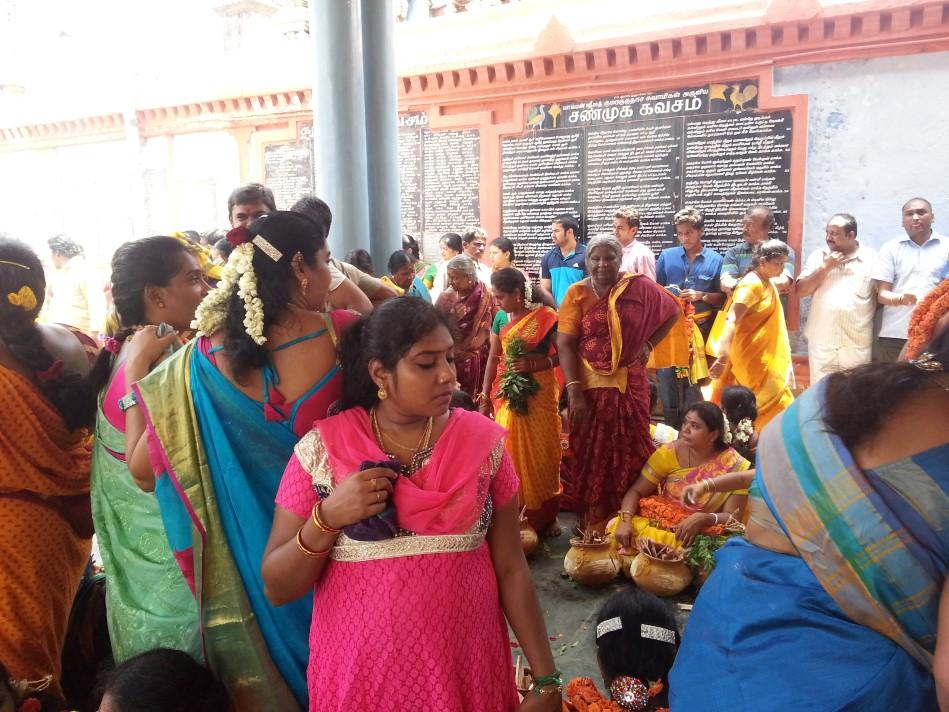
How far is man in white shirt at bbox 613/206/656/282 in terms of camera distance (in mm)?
7016

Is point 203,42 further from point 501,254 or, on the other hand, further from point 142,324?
point 142,324

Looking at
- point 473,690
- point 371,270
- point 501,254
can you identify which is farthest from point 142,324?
point 501,254

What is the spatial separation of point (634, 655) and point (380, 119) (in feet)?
15.0

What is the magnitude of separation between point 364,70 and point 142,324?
12.8ft

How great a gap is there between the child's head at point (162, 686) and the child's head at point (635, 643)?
1086mm

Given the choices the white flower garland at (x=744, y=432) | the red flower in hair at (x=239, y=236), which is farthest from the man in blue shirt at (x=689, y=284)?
the red flower in hair at (x=239, y=236)

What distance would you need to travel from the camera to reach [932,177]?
20.1 ft

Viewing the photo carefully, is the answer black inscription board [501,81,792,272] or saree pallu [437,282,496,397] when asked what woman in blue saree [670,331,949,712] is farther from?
black inscription board [501,81,792,272]

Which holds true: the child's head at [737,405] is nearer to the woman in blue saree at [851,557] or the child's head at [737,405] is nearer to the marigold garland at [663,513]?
the marigold garland at [663,513]

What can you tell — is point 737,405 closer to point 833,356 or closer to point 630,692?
point 833,356

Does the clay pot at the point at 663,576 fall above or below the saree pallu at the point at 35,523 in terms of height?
below

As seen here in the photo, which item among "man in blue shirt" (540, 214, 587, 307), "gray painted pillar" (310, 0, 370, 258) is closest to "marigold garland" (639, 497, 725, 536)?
"gray painted pillar" (310, 0, 370, 258)

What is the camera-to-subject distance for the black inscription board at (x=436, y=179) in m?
8.73

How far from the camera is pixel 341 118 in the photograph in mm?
5141
